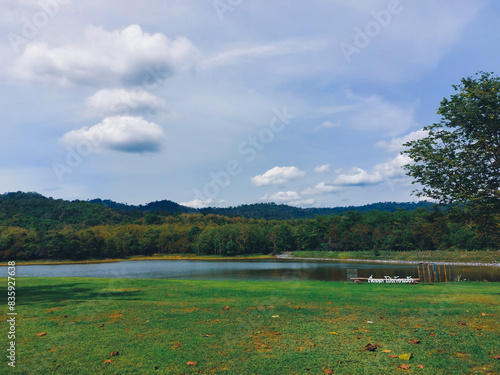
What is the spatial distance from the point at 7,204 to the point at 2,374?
181 metres

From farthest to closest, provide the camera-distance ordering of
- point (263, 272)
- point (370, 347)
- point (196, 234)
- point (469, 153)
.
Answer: point (196, 234)
point (263, 272)
point (469, 153)
point (370, 347)

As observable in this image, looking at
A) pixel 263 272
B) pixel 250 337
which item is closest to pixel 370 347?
pixel 250 337

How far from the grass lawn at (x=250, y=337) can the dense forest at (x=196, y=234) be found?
86349 millimetres

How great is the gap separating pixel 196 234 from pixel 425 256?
308 feet

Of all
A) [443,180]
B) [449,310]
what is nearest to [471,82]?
[443,180]

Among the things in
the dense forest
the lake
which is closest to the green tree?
the lake

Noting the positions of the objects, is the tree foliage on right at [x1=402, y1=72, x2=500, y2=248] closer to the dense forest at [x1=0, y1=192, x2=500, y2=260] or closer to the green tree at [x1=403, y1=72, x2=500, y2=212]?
the green tree at [x1=403, y1=72, x2=500, y2=212]

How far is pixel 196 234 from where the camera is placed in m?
146

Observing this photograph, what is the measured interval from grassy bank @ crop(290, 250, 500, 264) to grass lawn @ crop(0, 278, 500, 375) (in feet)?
253

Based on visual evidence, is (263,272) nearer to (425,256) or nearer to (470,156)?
(470,156)

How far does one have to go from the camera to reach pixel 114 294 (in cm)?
1351

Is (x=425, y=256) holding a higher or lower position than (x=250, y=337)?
lower

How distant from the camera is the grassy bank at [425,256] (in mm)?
73188

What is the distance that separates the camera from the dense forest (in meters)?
101
